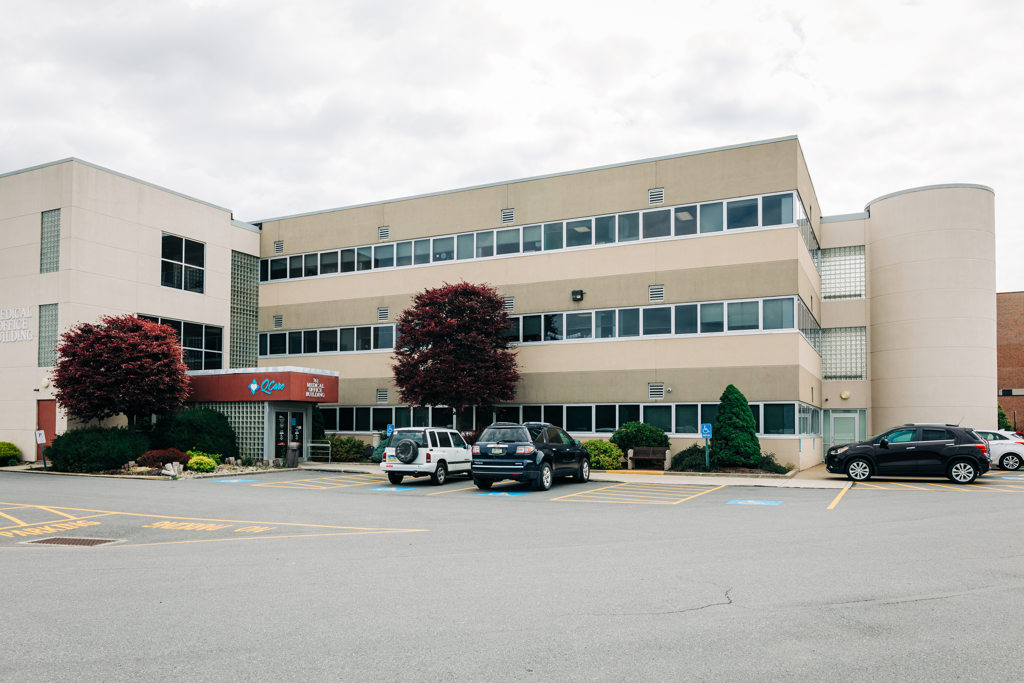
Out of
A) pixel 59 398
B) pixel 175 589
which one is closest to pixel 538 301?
pixel 59 398

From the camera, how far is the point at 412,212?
35.7m

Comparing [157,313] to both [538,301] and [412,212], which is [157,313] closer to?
[412,212]

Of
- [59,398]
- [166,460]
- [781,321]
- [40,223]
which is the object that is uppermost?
[40,223]

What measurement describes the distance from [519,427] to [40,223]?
2226cm

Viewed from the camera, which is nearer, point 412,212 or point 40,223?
point 40,223

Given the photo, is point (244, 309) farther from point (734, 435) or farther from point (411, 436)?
point (734, 435)

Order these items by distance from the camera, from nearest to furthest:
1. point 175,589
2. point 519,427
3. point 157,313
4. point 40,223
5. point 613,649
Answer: point 613,649
point 175,589
point 519,427
point 40,223
point 157,313

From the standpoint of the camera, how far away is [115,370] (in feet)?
91.7

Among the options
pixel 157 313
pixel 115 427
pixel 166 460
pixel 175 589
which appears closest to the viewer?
pixel 175 589

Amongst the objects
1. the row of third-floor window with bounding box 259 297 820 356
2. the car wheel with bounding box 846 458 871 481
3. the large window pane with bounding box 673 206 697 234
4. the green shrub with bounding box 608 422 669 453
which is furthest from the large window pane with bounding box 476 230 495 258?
the car wheel with bounding box 846 458 871 481

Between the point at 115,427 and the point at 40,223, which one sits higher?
the point at 40,223

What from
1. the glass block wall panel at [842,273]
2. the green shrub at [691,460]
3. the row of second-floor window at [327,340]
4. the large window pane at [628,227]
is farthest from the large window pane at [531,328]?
the glass block wall panel at [842,273]

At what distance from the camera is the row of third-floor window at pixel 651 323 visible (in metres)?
28.5

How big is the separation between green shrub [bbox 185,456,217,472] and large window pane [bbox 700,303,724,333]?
17858 mm
